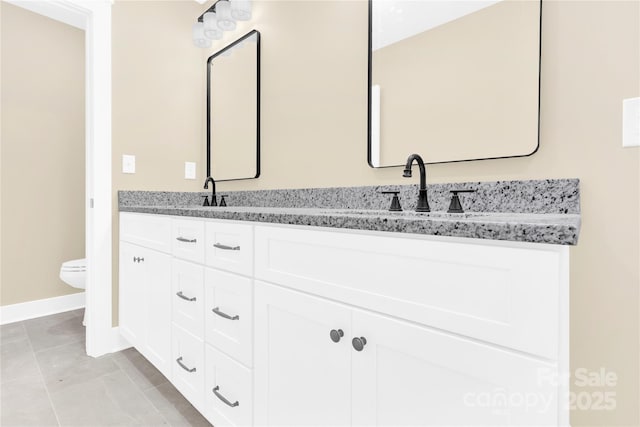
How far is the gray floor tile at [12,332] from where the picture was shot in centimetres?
218

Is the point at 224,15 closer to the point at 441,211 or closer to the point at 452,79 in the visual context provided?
the point at 452,79

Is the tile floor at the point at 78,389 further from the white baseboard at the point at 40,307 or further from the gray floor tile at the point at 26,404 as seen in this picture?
the white baseboard at the point at 40,307

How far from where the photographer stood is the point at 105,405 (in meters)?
1.51

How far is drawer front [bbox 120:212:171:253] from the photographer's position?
60.9 inches

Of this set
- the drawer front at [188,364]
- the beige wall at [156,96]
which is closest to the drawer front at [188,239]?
the drawer front at [188,364]

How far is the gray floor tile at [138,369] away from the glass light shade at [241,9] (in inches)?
80.7

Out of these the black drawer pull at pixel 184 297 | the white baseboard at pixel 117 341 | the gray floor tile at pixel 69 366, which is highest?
the black drawer pull at pixel 184 297

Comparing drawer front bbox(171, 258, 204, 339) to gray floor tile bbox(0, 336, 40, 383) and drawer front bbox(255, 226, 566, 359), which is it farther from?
gray floor tile bbox(0, 336, 40, 383)

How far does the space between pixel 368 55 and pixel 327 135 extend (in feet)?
1.31

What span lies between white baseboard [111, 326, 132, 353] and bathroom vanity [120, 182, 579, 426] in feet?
2.87

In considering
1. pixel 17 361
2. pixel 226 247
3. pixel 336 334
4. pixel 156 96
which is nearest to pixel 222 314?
pixel 226 247

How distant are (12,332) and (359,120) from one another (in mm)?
2693

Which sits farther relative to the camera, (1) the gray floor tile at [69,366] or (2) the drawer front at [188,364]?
(1) the gray floor tile at [69,366]

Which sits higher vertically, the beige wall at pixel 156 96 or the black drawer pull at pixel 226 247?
the beige wall at pixel 156 96
